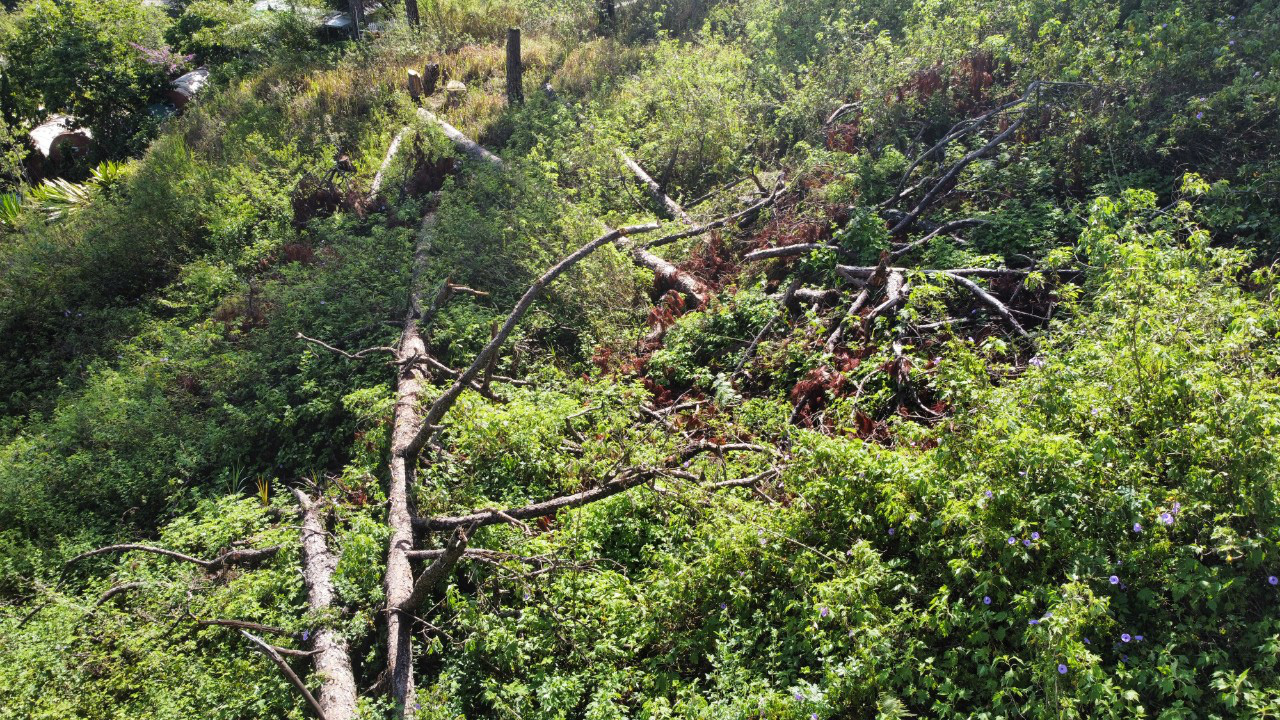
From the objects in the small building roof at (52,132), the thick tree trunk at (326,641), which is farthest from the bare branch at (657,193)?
the small building roof at (52,132)

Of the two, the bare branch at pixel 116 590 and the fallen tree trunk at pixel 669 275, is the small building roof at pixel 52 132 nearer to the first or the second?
the fallen tree trunk at pixel 669 275

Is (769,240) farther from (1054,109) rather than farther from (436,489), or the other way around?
(436,489)

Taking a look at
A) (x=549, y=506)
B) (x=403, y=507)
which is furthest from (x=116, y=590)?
(x=549, y=506)

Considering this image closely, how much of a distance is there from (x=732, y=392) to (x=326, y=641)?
3.05 meters

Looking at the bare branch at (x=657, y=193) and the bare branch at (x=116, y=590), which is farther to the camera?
the bare branch at (x=657, y=193)

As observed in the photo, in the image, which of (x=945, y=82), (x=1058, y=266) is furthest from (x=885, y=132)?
(x=1058, y=266)

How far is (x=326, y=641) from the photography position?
4.16 metres

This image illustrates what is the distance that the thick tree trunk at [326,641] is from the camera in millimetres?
3867

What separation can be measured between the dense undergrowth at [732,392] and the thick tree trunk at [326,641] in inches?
4.9

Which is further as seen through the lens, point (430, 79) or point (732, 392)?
point (430, 79)

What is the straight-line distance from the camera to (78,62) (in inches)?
578

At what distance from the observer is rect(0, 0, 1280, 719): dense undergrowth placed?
313 centimetres

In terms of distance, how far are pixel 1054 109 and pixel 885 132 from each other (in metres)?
1.80

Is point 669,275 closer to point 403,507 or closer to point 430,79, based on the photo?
point 403,507
